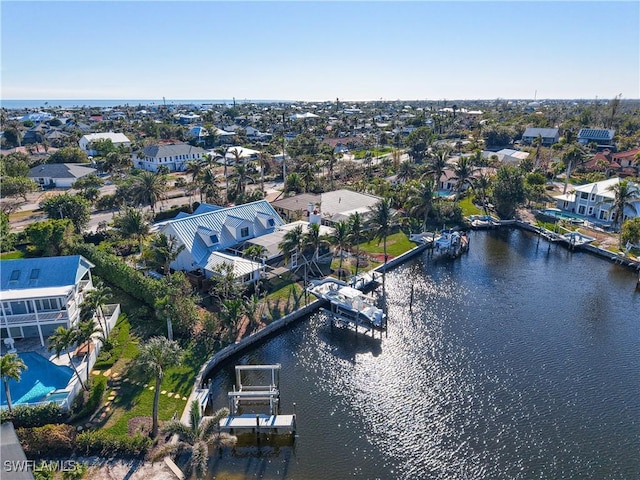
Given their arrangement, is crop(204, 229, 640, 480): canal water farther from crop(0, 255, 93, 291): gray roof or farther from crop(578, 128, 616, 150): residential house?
crop(578, 128, 616, 150): residential house

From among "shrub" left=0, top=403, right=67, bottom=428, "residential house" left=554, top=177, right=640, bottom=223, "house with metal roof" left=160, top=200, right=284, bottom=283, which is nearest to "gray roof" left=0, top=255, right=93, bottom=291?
"shrub" left=0, top=403, right=67, bottom=428

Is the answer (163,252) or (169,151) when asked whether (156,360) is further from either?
(169,151)

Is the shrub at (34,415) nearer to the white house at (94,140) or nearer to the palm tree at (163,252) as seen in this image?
the palm tree at (163,252)

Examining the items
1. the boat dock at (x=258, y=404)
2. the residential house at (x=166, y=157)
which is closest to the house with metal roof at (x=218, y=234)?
the boat dock at (x=258, y=404)

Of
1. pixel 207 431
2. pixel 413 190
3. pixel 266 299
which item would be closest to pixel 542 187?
pixel 413 190

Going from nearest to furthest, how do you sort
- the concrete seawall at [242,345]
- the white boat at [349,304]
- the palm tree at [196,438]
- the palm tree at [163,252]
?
the palm tree at [196,438] < the concrete seawall at [242,345] < the palm tree at [163,252] < the white boat at [349,304]

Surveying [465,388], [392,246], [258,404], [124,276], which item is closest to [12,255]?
[124,276]

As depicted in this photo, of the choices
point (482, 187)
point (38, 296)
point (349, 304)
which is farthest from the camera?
point (482, 187)
